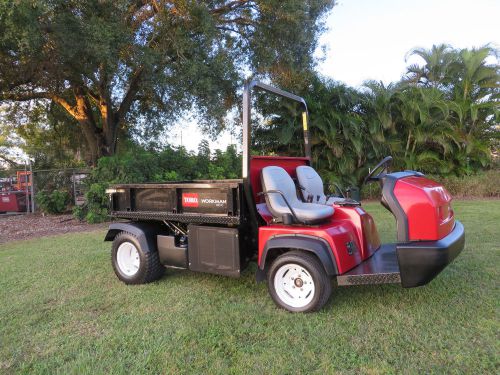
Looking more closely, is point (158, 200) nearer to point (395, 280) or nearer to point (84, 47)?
point (395, 280)

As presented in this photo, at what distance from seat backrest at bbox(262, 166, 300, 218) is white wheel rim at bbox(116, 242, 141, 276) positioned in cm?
182

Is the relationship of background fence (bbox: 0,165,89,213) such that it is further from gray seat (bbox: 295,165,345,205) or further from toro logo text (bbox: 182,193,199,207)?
gray seat (bbox: 295,165,345,205)

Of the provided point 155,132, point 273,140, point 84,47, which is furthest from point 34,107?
point 273,140

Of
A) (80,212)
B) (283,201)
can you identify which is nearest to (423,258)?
(283,201)

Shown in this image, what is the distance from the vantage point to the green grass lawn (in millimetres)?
2588

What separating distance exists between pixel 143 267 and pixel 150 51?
6370 millimetres

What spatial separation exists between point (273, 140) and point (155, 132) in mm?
4539

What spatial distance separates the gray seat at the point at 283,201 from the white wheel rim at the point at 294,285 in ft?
1.49

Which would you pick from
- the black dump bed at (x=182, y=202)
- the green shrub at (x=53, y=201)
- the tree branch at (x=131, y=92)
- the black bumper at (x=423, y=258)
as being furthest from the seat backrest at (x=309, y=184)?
the green shrub at (x=53, y=201)

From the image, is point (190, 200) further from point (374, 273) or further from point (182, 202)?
point (374, 273)

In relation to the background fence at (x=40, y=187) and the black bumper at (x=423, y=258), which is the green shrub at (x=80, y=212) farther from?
the black bumper at (x=423, y=258)

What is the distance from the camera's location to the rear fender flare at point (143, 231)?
4312 millimetres

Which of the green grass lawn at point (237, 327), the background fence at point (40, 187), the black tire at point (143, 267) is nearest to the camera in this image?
the green grass lawn at point (237, 327)

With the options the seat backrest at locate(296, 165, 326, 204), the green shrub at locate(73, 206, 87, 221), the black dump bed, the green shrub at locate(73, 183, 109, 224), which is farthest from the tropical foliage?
the black dump bed
